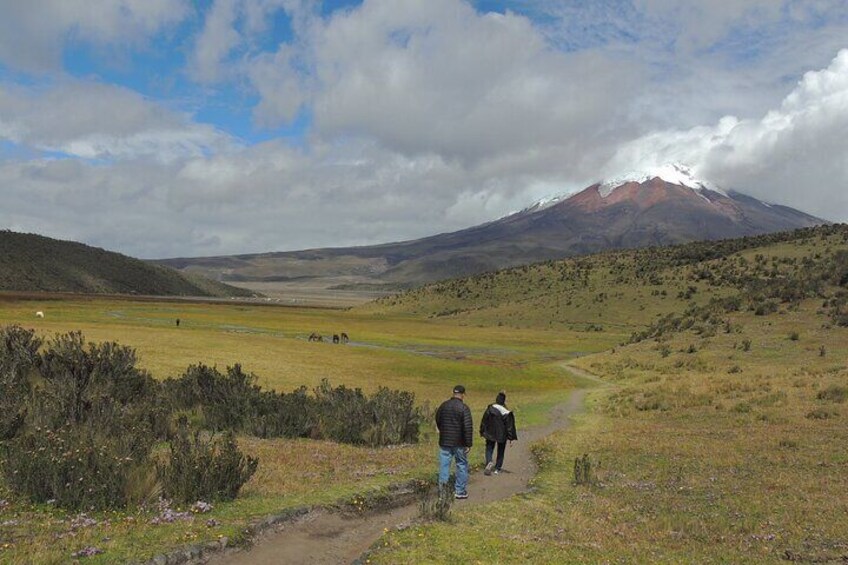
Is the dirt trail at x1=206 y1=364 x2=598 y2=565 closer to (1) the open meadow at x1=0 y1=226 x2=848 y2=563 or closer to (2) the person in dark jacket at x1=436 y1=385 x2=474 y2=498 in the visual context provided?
(1) the open meadow at x1=0 y1=226 x2=848 y2=563

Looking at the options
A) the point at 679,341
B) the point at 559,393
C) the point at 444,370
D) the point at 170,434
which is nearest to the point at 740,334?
the point at 679,341

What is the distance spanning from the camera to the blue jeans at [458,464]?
15.4 m

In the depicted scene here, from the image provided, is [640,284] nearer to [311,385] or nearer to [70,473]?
[311,385]

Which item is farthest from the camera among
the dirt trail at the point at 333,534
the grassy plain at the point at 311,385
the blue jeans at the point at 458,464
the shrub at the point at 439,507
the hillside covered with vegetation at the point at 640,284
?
the hillside covered with vegetation at the point at 640,284

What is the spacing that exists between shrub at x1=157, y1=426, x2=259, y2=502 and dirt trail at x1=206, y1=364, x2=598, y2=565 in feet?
6.36

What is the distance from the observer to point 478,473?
62.8ft

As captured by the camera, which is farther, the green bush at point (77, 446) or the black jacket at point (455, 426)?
the black jacket at point (455, 426)

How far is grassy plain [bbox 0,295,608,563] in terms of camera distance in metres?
10.5

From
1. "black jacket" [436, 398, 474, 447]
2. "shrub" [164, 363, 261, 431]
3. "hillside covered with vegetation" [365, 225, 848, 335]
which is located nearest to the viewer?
"black jacket" [436, 398, 474, 447]

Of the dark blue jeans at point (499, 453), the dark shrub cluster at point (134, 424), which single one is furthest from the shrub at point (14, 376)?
the dark blue jeans at point (499, 453)

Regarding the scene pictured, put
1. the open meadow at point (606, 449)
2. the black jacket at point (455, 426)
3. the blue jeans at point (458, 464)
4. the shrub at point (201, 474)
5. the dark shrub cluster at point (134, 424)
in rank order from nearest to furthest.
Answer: the open meadow at point (606, 449), the dark shrub cluster at point (134, 424), the shrub at point (201, 474), the black jacket at point (455, 426), the blue jeans at point (458, 464)

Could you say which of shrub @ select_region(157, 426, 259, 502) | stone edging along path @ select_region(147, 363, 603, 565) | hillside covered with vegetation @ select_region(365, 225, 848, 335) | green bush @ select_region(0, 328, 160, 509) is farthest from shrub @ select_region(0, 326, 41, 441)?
hillside covered with vegetation @ select_region(365, 225, 848, 335)

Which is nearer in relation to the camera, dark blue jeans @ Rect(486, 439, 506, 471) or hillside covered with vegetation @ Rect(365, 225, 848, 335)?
dark blue jeans @ Rect(486, 439, 506, 471)

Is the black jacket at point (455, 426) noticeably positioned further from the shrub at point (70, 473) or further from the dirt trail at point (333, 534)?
the shrub at point (70, 473)
